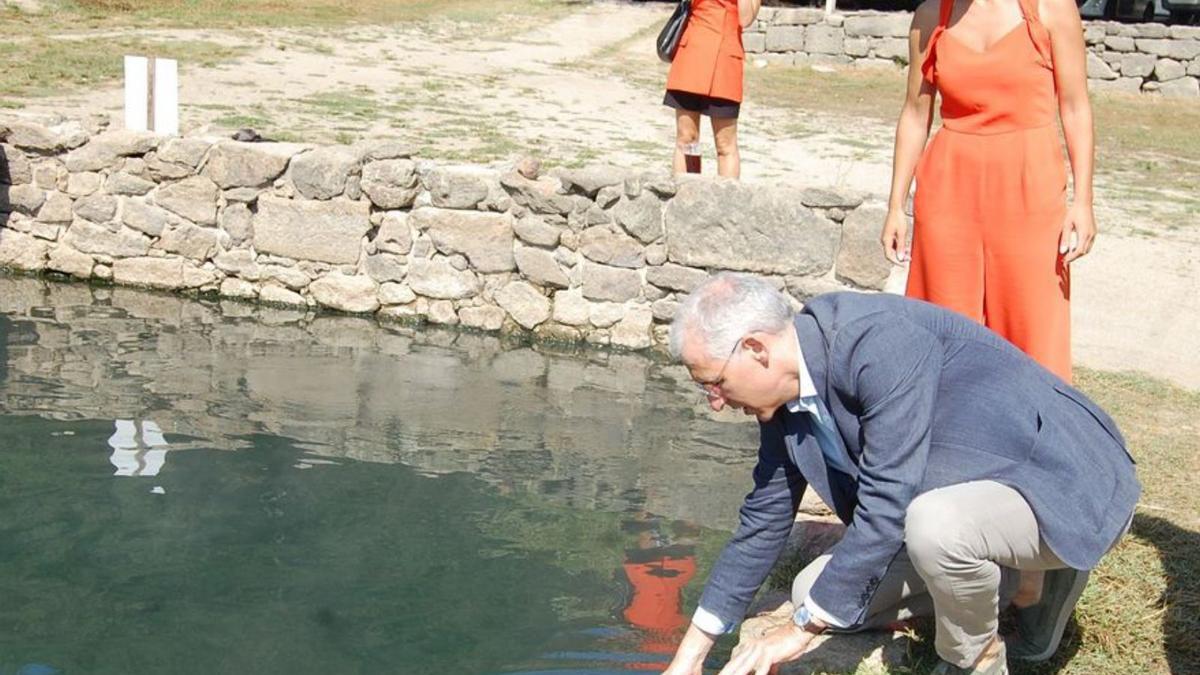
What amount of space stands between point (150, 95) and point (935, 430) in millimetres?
5367

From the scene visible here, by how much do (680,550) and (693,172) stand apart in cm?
284

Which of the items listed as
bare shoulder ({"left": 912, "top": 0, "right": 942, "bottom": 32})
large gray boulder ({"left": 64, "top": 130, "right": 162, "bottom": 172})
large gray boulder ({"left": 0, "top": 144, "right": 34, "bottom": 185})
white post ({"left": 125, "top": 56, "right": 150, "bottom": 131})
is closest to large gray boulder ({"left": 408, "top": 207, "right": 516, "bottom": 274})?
large gray boulder ({"left": 64, "top": 130, "right": 162, "bottom": 172})

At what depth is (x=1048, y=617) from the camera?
3135 millimetres

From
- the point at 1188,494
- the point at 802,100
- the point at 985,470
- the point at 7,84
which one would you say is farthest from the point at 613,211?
the point at 802,100

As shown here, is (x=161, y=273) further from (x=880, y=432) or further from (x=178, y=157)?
(x=880, y=432)

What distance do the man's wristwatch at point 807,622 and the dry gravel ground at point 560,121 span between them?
3675 mm

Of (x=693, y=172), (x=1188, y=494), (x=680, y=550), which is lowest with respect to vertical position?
(x=680, y=550)

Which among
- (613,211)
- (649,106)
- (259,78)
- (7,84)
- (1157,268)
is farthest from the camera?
(649,106)

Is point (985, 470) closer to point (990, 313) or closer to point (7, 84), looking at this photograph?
point (990, 313)

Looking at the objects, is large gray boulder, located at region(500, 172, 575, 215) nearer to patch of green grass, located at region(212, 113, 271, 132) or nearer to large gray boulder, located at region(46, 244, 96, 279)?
large gray boulder, located at region(46, 244, 96, 279)

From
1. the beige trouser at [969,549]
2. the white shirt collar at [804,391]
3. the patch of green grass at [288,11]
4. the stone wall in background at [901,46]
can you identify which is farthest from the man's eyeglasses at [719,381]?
the stone wall in background at [901,46]

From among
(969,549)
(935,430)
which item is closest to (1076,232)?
(935,430)

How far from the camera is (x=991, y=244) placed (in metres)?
3.55

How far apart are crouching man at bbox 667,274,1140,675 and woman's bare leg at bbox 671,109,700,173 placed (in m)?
3.92
